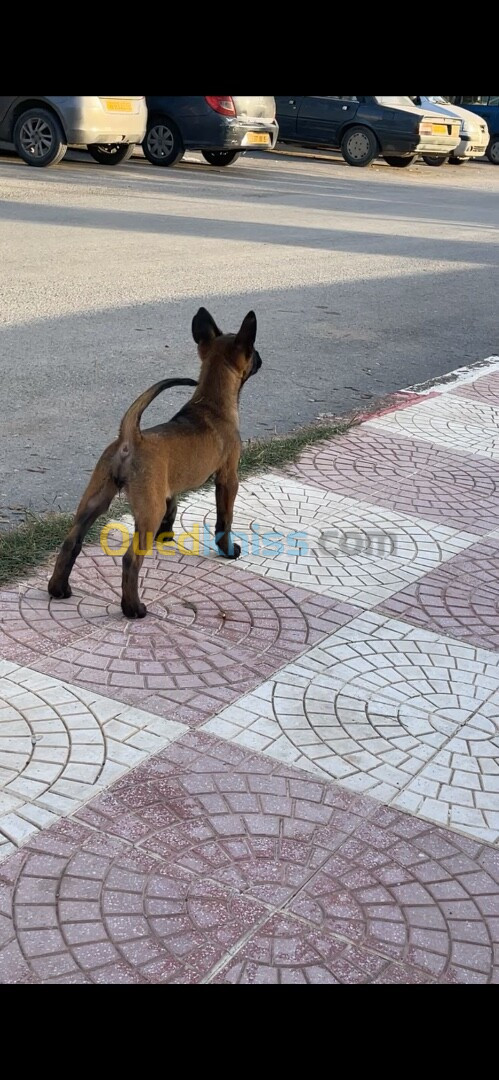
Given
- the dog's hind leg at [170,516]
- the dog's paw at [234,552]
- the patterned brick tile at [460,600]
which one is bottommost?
the patterned brick tile at [460,600]

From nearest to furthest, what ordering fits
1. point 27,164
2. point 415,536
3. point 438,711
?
1. point 438,711
2. point 415,536
3. point 27,164

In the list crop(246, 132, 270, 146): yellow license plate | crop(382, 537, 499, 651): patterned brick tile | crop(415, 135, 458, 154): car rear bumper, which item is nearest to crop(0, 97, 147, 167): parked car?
crop(246, 132, 270, 146): yellow license plate

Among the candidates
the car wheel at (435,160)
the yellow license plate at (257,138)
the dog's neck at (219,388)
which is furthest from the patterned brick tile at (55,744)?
the car wheel at (435,160)

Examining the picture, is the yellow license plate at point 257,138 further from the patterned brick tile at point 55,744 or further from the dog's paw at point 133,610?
the patterned brick tile at point 55,744

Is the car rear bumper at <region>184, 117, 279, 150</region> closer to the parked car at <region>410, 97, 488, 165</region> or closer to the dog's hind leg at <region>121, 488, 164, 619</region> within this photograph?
the parked car at <region>410, 97, 488, 165</region>

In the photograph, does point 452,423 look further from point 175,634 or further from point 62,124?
point 62,124

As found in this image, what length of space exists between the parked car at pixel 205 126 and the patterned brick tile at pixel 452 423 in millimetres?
11560

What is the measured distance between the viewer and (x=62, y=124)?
49.8ft

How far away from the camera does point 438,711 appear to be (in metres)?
3.49

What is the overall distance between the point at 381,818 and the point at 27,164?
1544 centimetres

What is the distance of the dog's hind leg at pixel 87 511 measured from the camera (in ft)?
12.6

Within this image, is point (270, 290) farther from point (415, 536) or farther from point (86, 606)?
point (86, 606)

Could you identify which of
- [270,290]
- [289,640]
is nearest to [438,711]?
[289,640]
